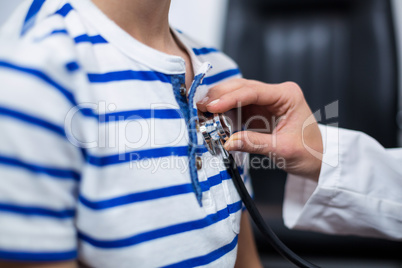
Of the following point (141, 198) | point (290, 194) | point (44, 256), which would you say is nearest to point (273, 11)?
point (290, 194)

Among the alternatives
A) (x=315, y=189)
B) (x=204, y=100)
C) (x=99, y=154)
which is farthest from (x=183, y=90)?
(x=315, y=189)

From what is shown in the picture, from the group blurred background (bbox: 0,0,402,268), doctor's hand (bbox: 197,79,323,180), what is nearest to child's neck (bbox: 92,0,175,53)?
doctor's hand (bbox: 197,79,323,180)

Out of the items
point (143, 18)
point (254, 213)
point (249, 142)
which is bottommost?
point (254, 213)

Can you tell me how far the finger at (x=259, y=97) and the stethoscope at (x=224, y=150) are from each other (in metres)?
0.02

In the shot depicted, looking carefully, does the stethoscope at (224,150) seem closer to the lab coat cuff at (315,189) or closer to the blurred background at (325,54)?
the lab coat cuff at (315,189)

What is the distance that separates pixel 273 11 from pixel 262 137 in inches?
27.8

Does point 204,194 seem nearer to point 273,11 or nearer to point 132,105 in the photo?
point 132,105

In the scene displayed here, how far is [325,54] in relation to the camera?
3.84ft

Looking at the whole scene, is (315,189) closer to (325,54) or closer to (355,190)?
(355,190)

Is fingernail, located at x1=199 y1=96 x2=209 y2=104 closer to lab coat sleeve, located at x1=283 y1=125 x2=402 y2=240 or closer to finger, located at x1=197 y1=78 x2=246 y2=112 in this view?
finger, located at x1=197 y1=78 x2=246 y2=112

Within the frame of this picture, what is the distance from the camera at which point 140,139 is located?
0.45 metres

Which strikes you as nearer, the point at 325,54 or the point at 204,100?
the point at 204,100

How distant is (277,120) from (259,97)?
0.08 metres

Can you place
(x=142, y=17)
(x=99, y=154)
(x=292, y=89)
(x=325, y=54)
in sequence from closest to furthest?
(x=99, y=154) → (x=142, y=17) → (x=292, y=89) → (x=325, y=54)
